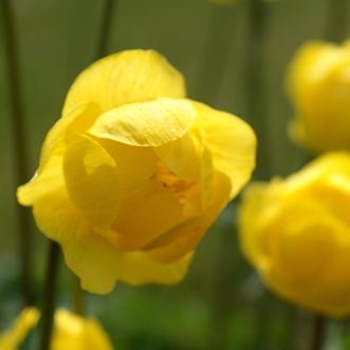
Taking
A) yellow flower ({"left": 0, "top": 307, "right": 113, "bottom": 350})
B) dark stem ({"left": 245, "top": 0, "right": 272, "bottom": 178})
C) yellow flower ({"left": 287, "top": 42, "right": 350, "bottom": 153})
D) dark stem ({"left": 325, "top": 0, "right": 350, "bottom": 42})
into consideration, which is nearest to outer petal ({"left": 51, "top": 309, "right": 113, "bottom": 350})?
yellow flower ({"left": 0, "top": 307, "right": 113, "bottom": 350})

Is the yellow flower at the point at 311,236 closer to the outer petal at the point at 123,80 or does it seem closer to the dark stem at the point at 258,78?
the outer petal at the point at 123,80

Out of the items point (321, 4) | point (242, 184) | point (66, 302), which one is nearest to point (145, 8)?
point (321, 4)

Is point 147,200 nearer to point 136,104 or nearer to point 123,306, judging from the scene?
point 136,104

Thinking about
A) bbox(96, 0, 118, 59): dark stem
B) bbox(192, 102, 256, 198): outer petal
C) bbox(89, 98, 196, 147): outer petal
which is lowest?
bbox(96, 0, 118, 59): dark stem

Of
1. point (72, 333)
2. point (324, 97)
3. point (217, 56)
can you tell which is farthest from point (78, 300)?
point (217, 56)

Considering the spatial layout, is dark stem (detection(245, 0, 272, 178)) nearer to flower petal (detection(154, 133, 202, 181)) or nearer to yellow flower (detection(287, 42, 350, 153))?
yellow flower (detection(287, 42, 350, 153))

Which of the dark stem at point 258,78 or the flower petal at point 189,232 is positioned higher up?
the flower petal at point 189,232

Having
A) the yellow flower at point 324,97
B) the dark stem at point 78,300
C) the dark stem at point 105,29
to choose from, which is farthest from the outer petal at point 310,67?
the dark stem at point 78,300
